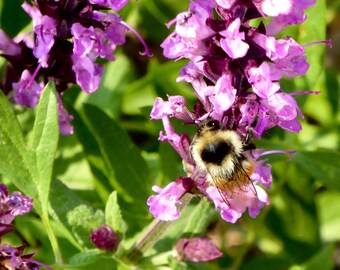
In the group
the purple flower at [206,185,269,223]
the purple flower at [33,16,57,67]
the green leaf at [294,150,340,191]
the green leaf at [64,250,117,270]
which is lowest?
the green leaf at [294,150,340,191]

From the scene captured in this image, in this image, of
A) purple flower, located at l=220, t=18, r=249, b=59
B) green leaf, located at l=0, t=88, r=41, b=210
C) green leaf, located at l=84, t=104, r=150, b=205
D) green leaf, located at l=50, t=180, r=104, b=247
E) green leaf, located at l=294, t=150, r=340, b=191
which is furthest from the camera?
green leaf, located at l=294, t=150, r=340, b=191

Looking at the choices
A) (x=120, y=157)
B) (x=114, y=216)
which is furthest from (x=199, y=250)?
(x=120, y=157)

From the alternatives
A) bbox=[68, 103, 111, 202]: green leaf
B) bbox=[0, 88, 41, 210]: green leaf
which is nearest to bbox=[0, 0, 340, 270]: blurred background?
bbox=[68, 103, 111, 202]: green leaf

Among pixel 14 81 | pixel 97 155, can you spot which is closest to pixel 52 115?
pixel 14 81

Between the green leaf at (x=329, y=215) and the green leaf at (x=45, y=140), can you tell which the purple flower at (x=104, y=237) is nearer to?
the green leaf at (x=45, y=140)

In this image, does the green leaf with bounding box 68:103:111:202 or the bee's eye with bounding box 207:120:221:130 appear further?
the green leaf with bounding box 68:103:111:202

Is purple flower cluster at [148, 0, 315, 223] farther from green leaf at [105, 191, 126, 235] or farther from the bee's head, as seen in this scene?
green leaf at [105, 191, 126, 235]
